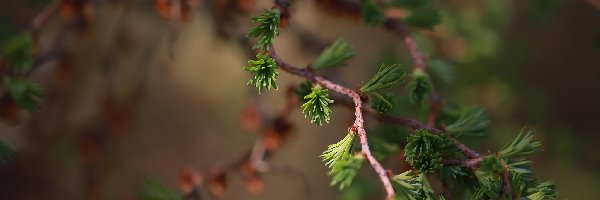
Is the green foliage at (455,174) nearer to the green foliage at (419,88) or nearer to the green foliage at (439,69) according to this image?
the green foliage at (419,88)

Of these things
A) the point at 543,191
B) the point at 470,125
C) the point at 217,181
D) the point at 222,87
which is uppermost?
the point at 222,87

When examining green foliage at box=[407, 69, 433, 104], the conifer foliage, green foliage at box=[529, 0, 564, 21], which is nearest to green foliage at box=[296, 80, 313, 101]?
the conifer foliage

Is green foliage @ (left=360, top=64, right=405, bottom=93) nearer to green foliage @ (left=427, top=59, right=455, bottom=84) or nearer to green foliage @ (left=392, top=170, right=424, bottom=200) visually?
green foliage @ (left=392, top=170, right=424, bottom=200)

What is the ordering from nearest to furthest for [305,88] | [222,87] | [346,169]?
[346,169] < [305,88] < [222,87]

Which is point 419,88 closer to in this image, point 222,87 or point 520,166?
point 520,166

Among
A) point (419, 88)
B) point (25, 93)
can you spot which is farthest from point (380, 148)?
point (25, 93)
